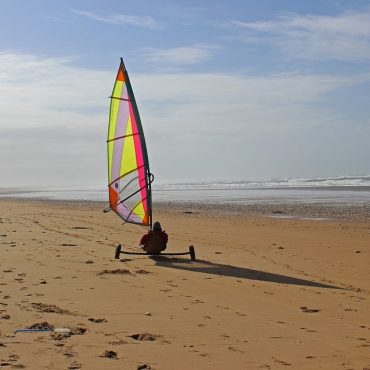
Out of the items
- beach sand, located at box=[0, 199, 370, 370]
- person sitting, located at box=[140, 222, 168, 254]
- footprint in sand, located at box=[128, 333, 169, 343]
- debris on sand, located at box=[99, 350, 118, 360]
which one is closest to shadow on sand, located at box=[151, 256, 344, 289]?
beach sand, located at box=[0, 199, 370, 370]

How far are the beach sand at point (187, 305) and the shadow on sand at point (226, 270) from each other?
0.02 metres

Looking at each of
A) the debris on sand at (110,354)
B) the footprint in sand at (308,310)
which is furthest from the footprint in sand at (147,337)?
the footprint in sand at (308,310)

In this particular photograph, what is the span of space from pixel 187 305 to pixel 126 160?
220 inches

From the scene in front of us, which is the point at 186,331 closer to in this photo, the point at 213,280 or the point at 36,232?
→ the point at 213,280

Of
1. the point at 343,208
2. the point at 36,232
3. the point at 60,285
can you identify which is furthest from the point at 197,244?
the point at 343,208

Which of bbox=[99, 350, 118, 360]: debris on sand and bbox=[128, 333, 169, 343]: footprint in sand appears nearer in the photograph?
bbox=[99, 350, 118, 360]: debris on sand

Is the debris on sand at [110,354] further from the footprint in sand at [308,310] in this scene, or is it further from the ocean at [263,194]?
the ocean at [263,194]

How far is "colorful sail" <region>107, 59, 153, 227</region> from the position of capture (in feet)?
36.6

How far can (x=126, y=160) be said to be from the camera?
37.9ft

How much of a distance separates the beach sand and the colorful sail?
100 centimetres

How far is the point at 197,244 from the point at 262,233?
2.66 meters

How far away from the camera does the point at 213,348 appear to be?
15.7 ft

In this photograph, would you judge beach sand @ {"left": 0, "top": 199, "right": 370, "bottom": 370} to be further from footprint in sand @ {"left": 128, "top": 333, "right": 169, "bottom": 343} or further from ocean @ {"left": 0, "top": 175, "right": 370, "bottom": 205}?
ocean @ {"left": 0, "top": 175, "right": 370, "bottom": 205}

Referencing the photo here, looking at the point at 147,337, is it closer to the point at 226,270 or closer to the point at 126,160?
the point at 226,270
